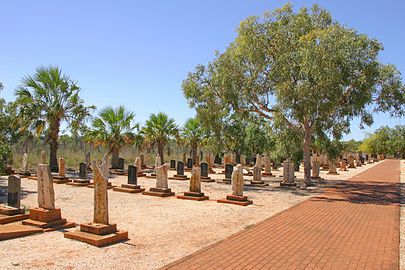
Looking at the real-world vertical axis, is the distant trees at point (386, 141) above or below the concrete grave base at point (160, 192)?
above

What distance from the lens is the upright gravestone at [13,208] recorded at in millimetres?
8914

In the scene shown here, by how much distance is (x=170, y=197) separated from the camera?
15242 millimetres

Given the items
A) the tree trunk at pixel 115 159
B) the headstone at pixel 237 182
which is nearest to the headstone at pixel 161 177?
the headstone at pixel 237 182

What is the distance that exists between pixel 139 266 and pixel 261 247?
2647mm

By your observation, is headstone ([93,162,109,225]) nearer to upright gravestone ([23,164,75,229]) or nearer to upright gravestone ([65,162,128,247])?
upright gravestone ([65,162,128,247])

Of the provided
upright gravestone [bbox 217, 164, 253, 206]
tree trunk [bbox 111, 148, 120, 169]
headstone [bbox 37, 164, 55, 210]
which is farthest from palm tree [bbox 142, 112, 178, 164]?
headstone [bbox 37, 164, 55, 210]

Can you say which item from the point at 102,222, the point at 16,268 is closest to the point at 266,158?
the point at 102,222

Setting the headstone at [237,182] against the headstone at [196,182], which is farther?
the headstone at [196,182]

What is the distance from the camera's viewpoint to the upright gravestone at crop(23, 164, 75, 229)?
8.42 meters

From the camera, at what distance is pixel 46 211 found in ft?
27.8

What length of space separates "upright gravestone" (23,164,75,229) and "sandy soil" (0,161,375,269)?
19.7 inches

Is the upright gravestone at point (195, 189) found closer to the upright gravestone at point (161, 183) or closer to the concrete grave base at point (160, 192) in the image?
the concrete grave base at point (160, 192)

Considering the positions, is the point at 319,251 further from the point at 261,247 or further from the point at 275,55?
the point at 275,55

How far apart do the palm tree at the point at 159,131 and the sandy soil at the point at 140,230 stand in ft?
52.9
